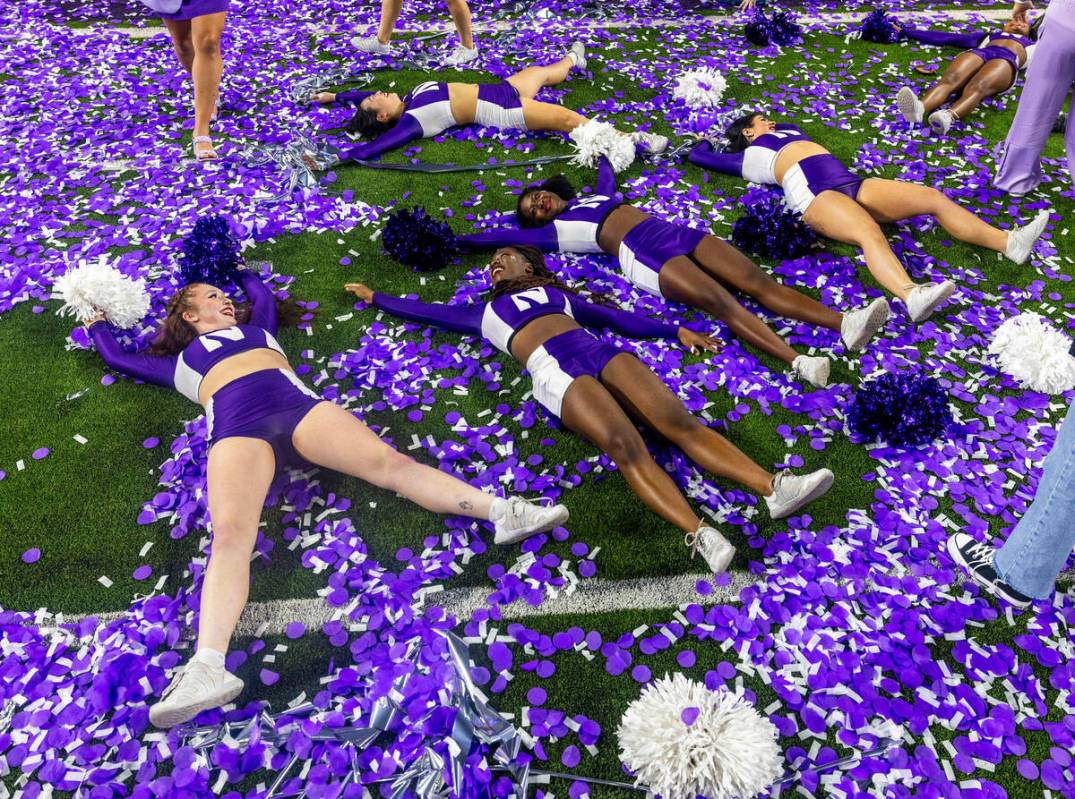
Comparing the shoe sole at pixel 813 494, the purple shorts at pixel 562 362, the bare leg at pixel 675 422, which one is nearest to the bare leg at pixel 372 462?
the purple shorts at pixel 562 362

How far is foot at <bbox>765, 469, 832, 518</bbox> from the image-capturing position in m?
2.91

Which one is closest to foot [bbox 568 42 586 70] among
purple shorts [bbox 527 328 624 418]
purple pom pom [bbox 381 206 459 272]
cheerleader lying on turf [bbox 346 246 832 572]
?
purple pom pom [bbox 381 206 459 272]

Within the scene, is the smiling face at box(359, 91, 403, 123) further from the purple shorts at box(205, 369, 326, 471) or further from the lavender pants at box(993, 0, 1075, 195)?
the lavender pants at box(993, 0, 1075, 195)

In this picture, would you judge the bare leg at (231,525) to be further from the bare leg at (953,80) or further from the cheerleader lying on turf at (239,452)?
the bare leg at (953,80)

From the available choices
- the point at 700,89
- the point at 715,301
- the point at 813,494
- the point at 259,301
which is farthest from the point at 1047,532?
the point at 700,89

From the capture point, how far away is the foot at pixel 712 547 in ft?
8.98

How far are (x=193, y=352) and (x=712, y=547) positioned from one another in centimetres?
239

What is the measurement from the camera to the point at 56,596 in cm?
287

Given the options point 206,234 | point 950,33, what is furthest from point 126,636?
point 950,33

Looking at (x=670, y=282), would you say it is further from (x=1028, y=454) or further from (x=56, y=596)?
(x=56, y=596)

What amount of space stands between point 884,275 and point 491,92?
10.6ft

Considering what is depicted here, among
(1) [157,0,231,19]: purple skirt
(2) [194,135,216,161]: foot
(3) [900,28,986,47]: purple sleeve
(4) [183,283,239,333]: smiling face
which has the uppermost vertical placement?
(3) [900,28,986,47]: purple sleeve

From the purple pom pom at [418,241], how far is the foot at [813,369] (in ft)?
6.72

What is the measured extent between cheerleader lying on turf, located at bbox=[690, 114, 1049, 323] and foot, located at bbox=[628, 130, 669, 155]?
2.05 ft
